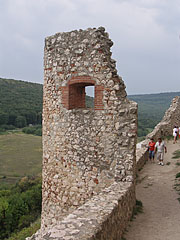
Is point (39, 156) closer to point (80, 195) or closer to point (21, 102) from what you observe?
point (21, 102)

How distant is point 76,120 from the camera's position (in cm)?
589

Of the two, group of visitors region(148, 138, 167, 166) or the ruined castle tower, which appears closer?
the ruined castle tower

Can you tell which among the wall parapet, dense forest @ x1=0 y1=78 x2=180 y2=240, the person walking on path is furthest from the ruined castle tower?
the person walking on path

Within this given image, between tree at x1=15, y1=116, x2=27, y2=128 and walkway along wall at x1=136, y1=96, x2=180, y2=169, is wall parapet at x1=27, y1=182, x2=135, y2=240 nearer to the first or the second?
walkway along wall at x1=136, y1=96, x2=180, y2=169

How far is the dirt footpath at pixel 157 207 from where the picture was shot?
4871 millimetres

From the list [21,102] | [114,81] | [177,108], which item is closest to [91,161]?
[114,81]

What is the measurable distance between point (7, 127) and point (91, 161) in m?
43.7

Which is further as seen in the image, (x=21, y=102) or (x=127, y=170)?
(x=21, y=102)

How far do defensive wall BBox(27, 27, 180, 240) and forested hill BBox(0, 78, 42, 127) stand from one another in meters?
41.7

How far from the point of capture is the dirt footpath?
16.0ft

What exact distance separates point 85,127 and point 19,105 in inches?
1847

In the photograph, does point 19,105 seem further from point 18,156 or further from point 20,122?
point 18,156

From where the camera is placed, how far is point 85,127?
5.78 metres

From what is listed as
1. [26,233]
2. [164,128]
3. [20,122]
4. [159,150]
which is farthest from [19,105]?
[159,150]
